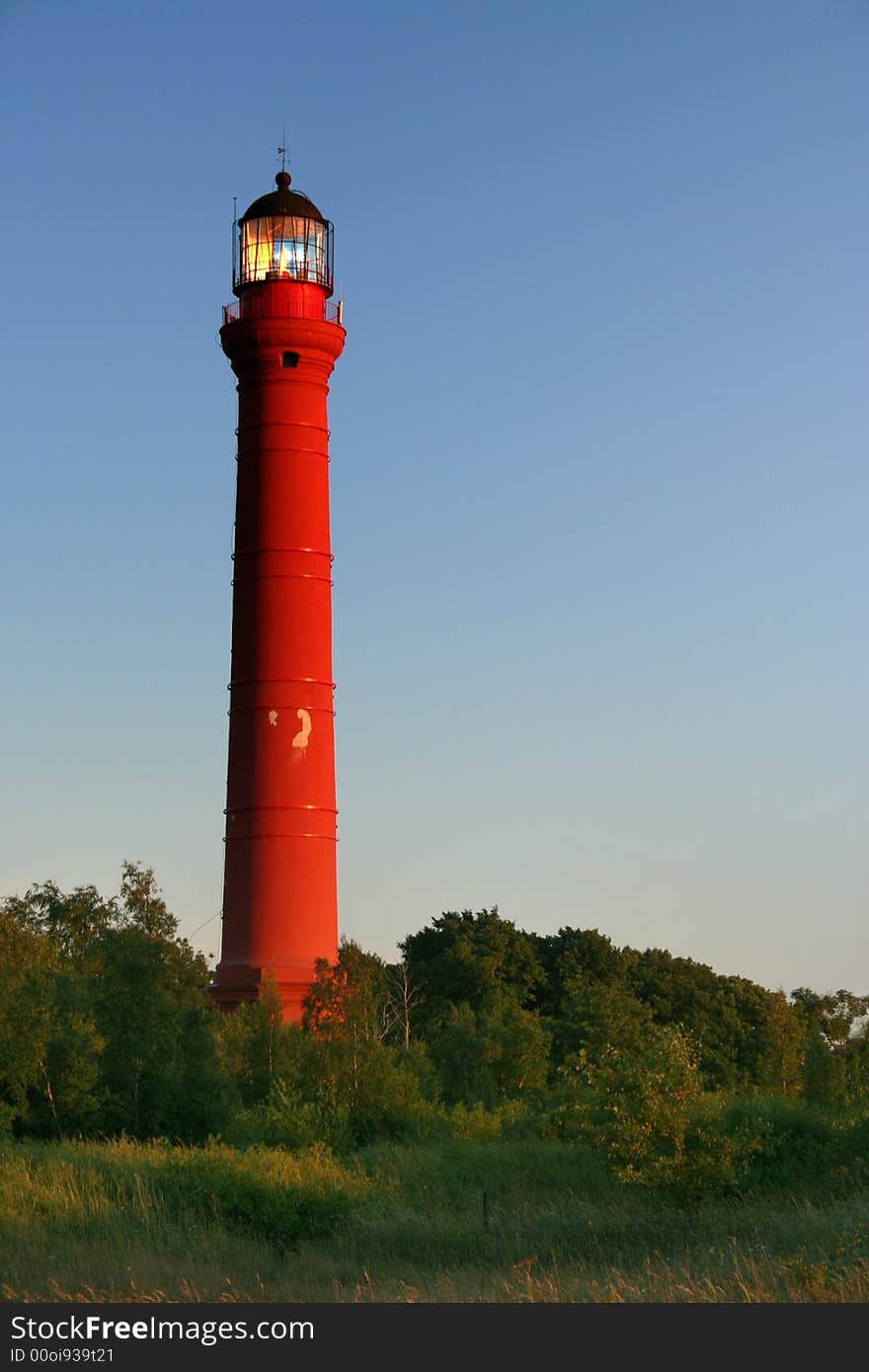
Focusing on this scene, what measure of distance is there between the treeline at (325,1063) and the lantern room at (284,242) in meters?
15.3

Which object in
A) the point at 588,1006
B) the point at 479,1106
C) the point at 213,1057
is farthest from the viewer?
the point at 588,1006

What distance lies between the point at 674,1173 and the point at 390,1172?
530 cm

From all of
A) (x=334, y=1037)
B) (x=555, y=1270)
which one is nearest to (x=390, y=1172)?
(x=334, y=1037)

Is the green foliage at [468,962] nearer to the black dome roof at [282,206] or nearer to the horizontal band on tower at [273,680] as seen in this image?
the horizontal band on tower at [273,680]

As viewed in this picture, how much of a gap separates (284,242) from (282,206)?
0.93 m

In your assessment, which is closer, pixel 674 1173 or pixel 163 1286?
pixel 163 1286

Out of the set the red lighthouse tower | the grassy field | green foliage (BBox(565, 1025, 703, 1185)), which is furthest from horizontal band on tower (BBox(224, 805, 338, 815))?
green foliage (BBox(565, 1025, 703, 1185))

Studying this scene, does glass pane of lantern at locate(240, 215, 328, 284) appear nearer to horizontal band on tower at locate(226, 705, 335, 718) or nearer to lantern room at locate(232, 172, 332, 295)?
lantern room at locate(232, 172, 332, 295)

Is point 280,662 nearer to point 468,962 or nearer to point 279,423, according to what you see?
point 279,423

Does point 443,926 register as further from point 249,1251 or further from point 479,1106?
point 249,1251

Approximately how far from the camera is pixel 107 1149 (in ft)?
86.0

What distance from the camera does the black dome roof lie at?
41.3 m

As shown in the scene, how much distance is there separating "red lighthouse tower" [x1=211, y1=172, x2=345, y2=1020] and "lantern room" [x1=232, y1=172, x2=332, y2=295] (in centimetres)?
91
